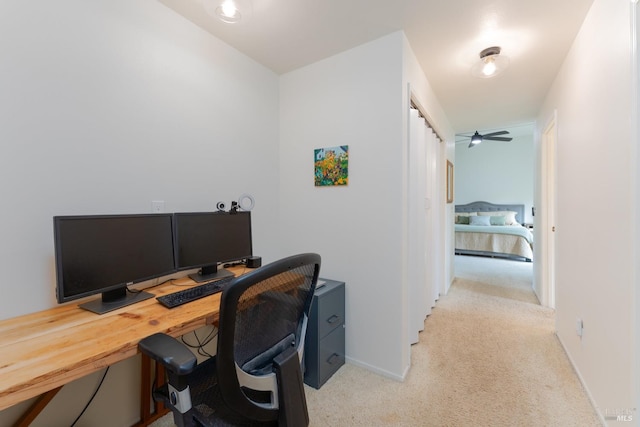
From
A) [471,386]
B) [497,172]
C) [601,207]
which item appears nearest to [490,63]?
[601,207]

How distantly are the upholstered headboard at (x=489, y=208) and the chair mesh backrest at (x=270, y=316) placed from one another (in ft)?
24.7

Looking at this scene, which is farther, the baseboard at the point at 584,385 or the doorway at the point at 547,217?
the doorway at the point at 547,217

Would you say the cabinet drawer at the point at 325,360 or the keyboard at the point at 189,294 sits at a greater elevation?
the keyboard at the point at 189,294

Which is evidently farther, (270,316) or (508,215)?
(508,215)

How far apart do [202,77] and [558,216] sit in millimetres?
3194

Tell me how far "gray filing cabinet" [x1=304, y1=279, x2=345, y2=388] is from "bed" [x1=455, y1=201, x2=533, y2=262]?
17.3 ft

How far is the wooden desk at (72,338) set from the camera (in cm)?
75

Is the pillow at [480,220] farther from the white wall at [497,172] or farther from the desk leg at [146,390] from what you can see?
the desk leg at [146,390]

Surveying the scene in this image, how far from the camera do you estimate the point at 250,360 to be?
924 millimetres

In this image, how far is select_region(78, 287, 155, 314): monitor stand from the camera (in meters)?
1.21

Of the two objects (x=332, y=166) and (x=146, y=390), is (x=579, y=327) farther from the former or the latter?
(x=146, y=390)

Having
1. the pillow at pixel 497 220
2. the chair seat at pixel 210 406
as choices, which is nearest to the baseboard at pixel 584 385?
the chair seat at pixel 210 406

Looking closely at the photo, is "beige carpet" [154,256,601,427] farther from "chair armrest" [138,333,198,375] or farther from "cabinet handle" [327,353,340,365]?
"chair armrest" [138,333,198,375]

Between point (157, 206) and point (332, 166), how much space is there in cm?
129
